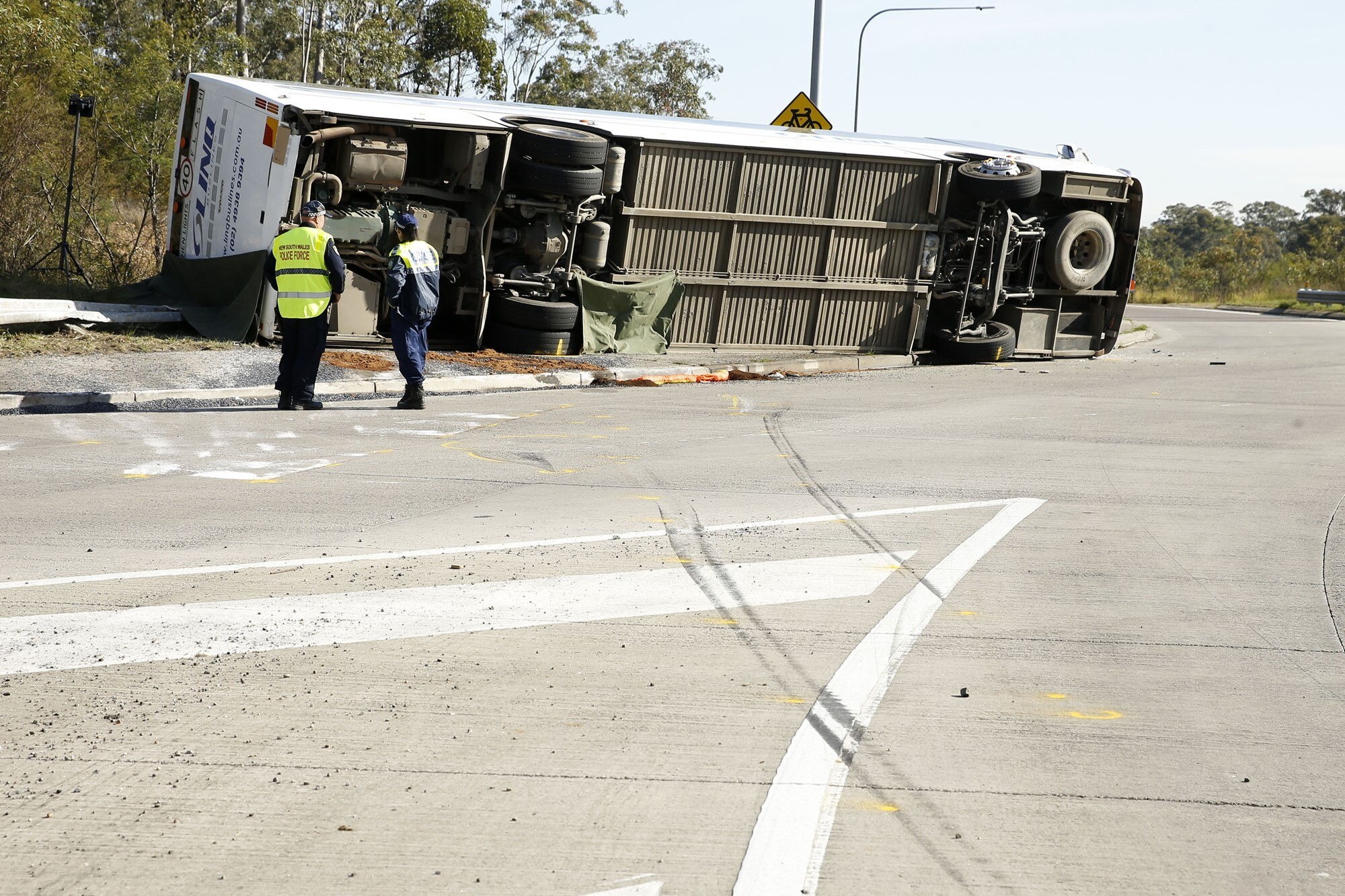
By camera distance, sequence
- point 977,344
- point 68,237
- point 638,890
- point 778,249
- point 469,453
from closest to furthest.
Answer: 1. point 638,890
2. point 469,453
3. point 778,249
4. point 977,344
5. point 68,237

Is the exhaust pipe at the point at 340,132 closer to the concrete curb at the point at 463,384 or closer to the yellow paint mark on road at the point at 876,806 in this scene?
the concrete curb at the point at 463,384

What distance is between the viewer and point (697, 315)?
59.0ft

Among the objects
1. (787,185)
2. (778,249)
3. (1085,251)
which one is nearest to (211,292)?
(778,249)

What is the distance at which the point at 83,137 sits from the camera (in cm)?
2036

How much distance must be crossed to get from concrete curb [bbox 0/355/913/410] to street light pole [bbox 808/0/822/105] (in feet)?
23.5

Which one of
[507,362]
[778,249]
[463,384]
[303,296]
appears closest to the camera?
[303,296]

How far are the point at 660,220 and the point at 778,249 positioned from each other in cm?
183

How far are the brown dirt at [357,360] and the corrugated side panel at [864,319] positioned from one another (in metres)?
6.62

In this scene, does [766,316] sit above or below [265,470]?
above

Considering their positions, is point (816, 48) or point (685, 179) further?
point (816, 48)

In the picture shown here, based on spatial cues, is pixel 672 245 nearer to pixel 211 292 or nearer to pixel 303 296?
pixel 211 292

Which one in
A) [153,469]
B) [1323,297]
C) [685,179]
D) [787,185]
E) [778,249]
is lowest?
[153,469]

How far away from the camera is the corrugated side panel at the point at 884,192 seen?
1819 cm

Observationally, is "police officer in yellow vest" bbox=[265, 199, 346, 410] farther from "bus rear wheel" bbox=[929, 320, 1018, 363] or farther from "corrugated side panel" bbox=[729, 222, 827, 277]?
"bus rear wheel" bbox=[929, 320, 1018, 363]
